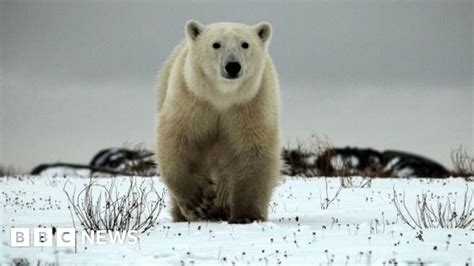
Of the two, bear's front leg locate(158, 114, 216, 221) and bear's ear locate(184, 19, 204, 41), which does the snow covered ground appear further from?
bear's ear locate(184, 19, 204, 41)

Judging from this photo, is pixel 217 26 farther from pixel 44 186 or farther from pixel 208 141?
pixel 44 186

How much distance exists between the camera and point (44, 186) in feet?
46.7

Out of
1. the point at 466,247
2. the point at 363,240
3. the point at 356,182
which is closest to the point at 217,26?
the point at 363,240

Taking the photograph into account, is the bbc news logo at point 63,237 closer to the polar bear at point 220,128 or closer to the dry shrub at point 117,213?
the dry shrub at point 117,213

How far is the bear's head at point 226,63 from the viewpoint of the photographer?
7.91 metres

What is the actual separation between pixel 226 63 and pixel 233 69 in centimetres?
9

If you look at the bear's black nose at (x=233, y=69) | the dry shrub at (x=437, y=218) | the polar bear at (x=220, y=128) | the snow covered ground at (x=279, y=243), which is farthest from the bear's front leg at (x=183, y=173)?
the dry shrub at (x=437, y=218)

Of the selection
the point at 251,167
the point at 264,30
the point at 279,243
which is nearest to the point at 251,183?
the point at 251,167

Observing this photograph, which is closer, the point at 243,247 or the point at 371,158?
the point at 243,247

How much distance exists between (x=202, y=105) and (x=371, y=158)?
49.7ft

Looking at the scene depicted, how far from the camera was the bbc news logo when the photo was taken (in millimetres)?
6734

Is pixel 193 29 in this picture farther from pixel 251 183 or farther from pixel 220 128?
pixel 251 183

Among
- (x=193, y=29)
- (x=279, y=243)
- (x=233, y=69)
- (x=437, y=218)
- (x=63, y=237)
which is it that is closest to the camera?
(x=279, y=243)

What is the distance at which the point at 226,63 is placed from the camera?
25.6 feet
